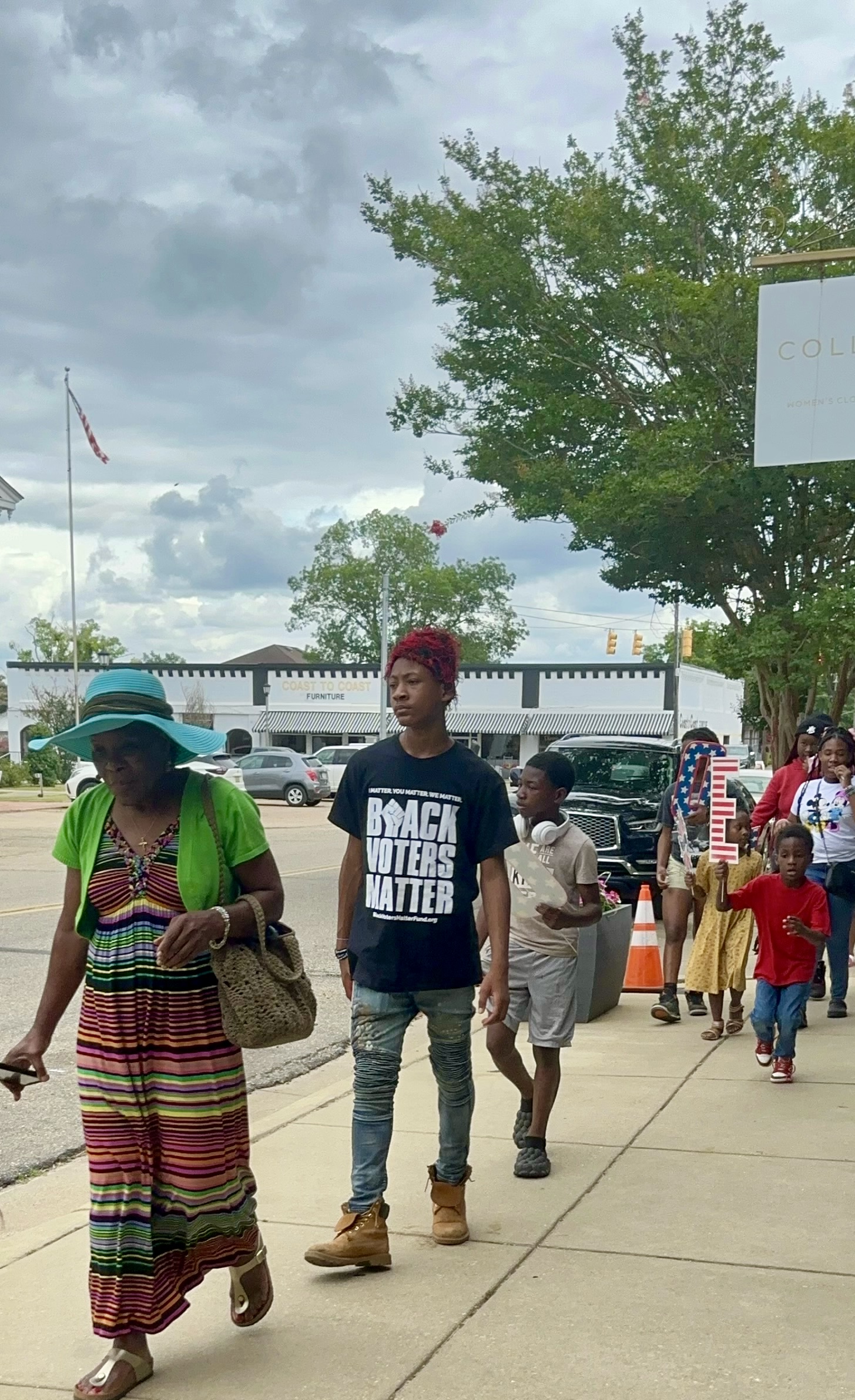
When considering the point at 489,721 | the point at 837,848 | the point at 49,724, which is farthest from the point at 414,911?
the point at 489,721

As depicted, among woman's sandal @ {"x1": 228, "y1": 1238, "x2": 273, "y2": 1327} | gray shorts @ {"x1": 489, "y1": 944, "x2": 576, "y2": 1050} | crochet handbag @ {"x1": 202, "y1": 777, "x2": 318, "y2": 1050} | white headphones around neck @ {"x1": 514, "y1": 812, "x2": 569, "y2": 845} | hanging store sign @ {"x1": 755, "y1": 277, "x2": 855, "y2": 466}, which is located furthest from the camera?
hanging store sign @ {"x1": 755, "y1": 277, "x2": 855, "y2": 466}

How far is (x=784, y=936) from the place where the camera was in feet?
23.6

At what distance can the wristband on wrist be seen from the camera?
A: 12.1 feet

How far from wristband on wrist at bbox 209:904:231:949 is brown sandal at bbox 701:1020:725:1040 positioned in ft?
17.2

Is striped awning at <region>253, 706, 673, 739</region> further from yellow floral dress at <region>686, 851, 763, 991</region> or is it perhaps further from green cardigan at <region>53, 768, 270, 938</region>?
green cardigan at <region>53, 768, 270, 938</region>

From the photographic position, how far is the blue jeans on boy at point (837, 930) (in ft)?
29.5

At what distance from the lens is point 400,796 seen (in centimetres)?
456

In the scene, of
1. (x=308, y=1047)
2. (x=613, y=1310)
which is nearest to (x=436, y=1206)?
(x=613, y=1310)

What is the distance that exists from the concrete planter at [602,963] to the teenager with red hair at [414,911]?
156 inches

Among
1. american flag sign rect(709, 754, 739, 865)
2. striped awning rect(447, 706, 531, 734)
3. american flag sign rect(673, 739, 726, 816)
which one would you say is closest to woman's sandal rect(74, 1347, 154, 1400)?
american flag sign rect(709, 754, 739, 865)

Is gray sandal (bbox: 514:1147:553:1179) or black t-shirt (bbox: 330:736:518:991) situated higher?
black t-shirt (bbox: 330:736:518:991)

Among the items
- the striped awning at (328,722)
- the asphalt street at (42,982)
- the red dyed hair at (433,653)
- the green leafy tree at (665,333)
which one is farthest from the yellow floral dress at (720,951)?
the striped awning at (328,722)

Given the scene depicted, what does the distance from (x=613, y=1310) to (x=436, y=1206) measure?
818 millimetres

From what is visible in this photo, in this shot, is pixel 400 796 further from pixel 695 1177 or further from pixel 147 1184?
pixel 695 1177
